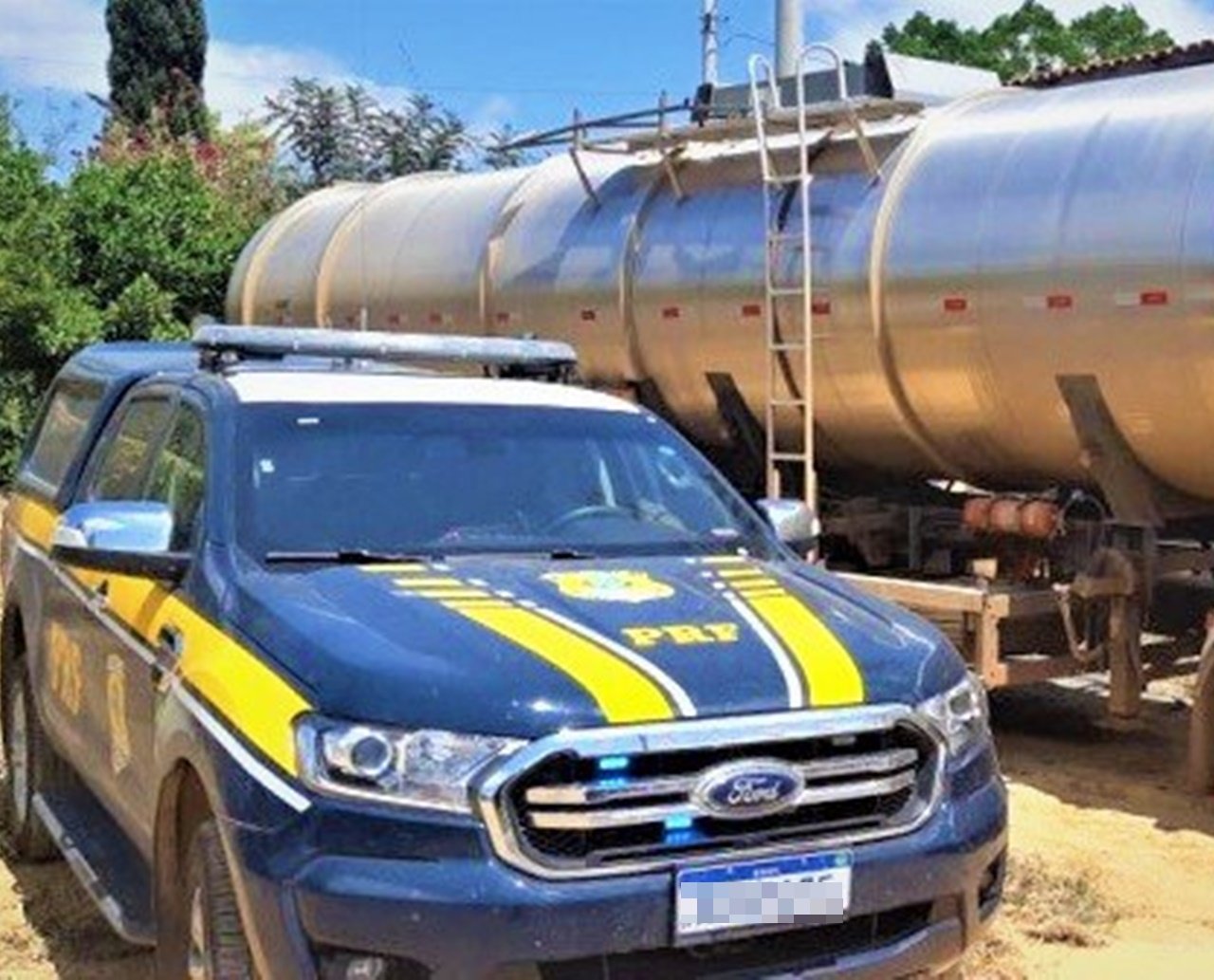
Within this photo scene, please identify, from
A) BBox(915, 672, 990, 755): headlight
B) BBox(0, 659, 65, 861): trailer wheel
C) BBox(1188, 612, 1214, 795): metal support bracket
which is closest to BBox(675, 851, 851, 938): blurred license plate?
BBox(915, 672, 990, 755): headlight

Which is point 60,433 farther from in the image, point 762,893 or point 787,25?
point 787,25

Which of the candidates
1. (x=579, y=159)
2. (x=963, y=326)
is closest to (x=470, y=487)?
(x=963, y=326)

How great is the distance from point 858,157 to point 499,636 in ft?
19.5

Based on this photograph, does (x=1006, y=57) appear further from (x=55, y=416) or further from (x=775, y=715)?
(x=775, y=715)

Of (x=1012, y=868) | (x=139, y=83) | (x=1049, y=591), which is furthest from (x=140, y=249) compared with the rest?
(x=139, y=83)

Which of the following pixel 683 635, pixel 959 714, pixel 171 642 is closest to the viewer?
pixel 683 635

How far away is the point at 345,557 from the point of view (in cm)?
438

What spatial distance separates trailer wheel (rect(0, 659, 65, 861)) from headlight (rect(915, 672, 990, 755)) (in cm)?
320

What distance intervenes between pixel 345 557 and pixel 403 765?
40.2 inches

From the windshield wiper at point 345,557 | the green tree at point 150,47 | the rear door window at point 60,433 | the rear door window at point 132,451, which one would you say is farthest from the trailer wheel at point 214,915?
the green tree at point 150,47

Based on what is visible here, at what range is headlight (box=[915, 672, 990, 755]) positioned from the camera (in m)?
3.91

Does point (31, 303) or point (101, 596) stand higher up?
point (31, 303)

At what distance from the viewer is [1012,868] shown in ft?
20.4

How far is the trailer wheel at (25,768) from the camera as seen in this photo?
5984mm
